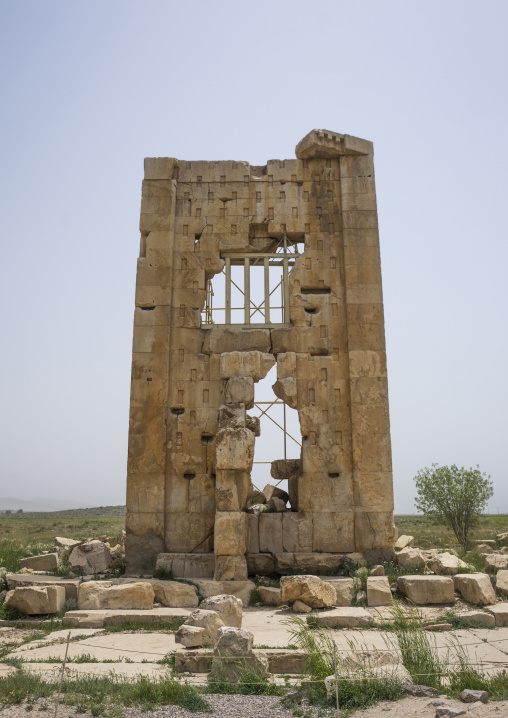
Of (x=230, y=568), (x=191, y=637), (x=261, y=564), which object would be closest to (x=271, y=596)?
Answer: (x=230, y=568)

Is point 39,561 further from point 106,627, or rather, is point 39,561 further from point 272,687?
point 272,687

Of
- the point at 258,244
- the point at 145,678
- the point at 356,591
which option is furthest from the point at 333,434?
the point at 145,678

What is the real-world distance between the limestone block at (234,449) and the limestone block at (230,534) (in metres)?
0.88

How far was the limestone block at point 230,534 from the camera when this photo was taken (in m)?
11.8

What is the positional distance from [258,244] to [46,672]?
1046 cm

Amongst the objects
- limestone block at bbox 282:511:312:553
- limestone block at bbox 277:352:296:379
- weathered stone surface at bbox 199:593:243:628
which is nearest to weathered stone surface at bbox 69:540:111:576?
limestone block at bbox 282:511:312:553

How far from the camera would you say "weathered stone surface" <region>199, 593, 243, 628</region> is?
8445 millimetres

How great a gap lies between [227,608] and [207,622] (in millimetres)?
858

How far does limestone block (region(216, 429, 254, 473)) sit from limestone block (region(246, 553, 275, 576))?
1887 millimetres

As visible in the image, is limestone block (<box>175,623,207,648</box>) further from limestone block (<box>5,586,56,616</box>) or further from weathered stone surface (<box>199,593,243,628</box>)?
limestone block (<box>5,586,56,616</box>)

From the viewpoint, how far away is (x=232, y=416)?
12.9 m

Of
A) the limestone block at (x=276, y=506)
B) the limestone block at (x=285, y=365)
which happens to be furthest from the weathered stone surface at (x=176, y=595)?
the limestone block at (x=285, y=365)

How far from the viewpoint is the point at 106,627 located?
9.21m

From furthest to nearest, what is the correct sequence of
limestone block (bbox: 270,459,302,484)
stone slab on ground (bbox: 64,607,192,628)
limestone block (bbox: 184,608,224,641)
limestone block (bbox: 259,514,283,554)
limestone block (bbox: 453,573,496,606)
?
1. limestone block (bbox: 270,459,302,484)
2. limestone block (bbox: 259,514,283,554)
3. limestone block (bbox: 453,573,496,606)
4. stone slab on ground (bbox: 64,607,192,628)
5. limestone block (bbox: 184,608,224,641)
